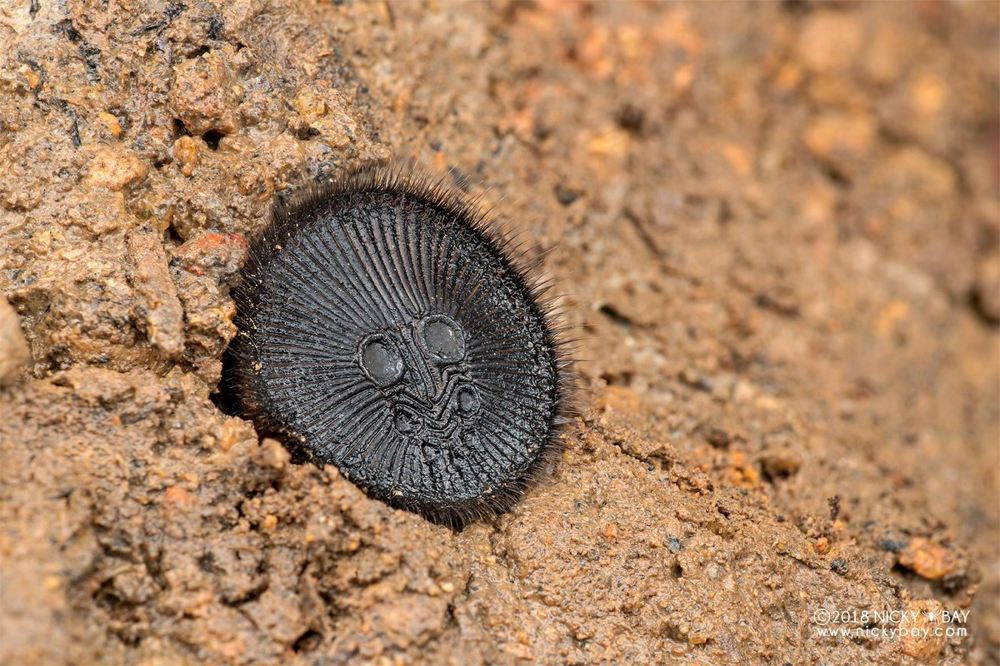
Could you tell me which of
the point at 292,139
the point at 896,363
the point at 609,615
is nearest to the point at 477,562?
the point at 609,615

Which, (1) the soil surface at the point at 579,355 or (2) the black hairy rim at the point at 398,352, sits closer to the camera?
(1) the soil surface at the point at 579,355

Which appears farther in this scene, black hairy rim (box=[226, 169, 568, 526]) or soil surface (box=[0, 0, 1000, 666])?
black hairy rim (box=[226, 169, 568, 526])

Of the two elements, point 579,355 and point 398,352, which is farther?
point 579,355

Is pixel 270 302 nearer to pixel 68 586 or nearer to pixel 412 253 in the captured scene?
pixel 412 253
